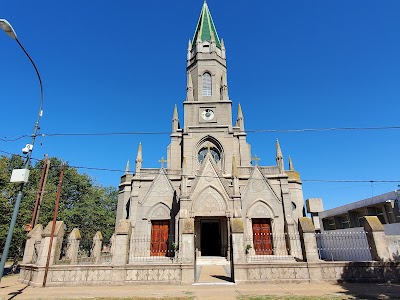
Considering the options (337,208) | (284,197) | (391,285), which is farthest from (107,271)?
(337,208)

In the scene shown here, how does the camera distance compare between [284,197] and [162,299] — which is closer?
[162,299]

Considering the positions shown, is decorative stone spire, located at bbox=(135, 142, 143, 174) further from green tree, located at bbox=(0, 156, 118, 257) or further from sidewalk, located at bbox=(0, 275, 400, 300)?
sidewalk, located at bbox=(0, 275, 400, 300)

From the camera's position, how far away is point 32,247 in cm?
1510

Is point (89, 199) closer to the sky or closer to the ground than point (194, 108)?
closer to the ground

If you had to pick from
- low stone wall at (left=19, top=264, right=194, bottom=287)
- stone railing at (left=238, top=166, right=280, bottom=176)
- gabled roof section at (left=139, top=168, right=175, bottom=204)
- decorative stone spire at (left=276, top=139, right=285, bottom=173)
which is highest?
decorative stone spire at (left=276, top=139, right=285, bottom=173)

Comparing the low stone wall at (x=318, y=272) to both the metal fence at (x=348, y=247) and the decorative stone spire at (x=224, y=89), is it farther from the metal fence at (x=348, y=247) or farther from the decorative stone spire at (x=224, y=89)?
the decorative stone spire at (x=224, y=89)

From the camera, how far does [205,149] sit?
1141 inches

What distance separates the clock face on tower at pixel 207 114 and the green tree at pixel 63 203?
56.1ft

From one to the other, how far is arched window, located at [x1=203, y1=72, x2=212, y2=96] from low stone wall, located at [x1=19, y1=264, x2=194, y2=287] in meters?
24.4

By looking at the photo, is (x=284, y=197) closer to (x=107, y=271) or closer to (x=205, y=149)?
(x=205, y=149)

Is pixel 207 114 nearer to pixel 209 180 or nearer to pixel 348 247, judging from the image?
pixel 209 180

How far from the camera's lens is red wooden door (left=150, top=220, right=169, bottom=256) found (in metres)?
23.2

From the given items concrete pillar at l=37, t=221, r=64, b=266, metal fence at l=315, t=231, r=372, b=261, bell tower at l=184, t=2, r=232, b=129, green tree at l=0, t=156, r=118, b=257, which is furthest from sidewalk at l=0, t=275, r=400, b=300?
bell tower at l=184, t=2, r=232, b=129

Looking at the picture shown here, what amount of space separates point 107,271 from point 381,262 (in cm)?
1389
